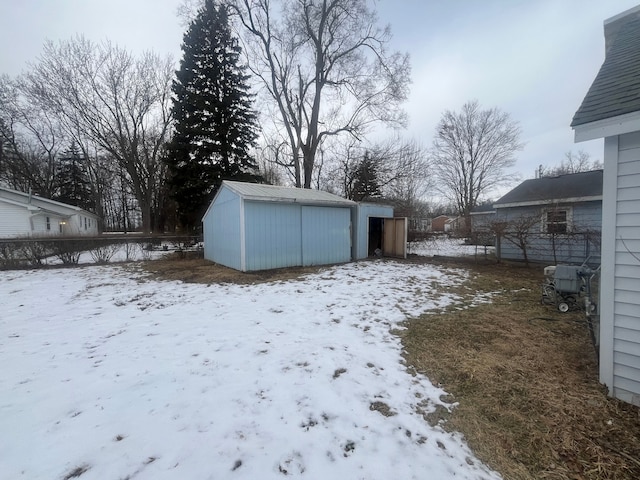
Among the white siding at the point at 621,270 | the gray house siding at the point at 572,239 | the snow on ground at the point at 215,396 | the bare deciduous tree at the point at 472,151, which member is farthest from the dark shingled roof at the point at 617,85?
the bare deciduous tree at the point at 472,151

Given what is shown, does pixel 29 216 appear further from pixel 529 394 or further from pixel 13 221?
pixel 529 394

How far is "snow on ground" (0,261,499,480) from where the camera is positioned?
1789 mm

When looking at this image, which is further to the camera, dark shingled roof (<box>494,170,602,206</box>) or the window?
the window

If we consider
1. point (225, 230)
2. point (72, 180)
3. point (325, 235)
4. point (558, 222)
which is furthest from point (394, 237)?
point (72, 180)

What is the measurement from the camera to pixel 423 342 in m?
3.75

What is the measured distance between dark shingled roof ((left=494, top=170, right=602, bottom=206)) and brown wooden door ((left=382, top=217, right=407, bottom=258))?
4732mm

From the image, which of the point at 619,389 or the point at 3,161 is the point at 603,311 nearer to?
the point at 619,389

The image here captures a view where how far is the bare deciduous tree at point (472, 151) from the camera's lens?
26703mm

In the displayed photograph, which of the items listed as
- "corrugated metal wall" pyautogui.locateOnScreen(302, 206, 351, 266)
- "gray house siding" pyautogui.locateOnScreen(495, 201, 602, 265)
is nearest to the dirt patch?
"corrugated metal wall" pyautogui.locateOnScreen(302, 206, 351, 266)

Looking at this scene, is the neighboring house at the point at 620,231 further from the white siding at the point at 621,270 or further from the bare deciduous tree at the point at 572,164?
the bare deciduous tree at the point at 572,164

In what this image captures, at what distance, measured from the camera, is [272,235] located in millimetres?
9227

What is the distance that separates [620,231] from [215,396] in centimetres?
419

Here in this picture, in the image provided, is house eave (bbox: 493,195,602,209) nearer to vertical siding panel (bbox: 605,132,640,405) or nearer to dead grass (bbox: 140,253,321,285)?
dead grass (bbox: 140,253,321,285)

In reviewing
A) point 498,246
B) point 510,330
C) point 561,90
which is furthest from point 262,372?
point 561,90
